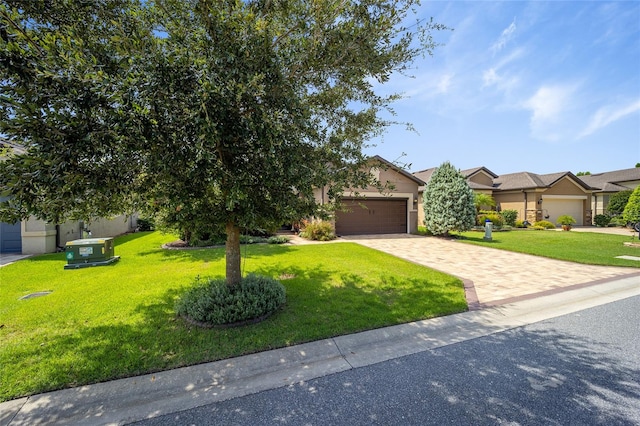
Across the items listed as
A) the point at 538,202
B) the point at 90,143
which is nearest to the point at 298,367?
the point at 90,143

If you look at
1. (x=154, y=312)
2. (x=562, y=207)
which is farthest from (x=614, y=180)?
(x=154, y=312)

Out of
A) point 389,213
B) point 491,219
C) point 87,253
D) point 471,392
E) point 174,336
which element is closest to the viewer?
point 471,392

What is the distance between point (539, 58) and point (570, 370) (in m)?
8.90

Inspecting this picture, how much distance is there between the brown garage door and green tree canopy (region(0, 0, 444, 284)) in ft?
40.3

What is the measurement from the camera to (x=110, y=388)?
9.49ft

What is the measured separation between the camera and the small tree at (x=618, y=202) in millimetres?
21344

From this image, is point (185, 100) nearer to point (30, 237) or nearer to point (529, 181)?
point (30, 237)

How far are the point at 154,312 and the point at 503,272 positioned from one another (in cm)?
900

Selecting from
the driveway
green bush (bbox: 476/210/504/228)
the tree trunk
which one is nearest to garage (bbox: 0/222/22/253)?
the tree trunk

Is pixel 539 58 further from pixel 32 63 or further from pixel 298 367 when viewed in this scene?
pixel 32 63

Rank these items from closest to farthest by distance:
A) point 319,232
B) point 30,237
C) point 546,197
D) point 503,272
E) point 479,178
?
point 503,272 → point 30,237 → point 319,232 → point 546,197 → point 479,178

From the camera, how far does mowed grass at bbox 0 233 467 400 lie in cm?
330

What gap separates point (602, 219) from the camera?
23203 millimetres

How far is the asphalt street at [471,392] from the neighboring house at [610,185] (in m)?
30.6
